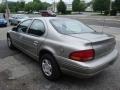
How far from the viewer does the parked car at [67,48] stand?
371 centimetres

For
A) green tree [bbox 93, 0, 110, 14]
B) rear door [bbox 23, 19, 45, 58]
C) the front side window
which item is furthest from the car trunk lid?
green tree [bbox 93, 0, 110, 14]

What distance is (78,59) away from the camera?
371 cm

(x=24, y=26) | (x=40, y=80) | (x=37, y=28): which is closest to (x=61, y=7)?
(x=24, y=26)

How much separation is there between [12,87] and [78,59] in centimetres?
165

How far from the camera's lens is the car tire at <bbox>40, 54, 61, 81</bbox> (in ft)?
13.7

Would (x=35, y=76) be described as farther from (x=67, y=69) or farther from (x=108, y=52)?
(x=108, y=52)

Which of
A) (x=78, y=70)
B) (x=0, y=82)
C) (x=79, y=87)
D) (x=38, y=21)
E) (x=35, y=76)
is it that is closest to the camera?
(x=78, y=70)

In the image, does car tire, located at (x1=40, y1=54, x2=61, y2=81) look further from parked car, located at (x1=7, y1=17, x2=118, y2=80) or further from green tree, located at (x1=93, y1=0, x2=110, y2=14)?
green tree, located at (x1=93, y1=0, x2=110, y2=14)

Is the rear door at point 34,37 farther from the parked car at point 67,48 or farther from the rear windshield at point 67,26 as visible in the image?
the rear windshield at point 67,26

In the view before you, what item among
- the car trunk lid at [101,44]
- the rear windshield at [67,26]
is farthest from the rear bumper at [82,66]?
the rear windshield at [67,26]

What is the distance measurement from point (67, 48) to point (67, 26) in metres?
1.16

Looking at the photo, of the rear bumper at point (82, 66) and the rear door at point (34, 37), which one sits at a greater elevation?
the rear door at point (34, 37)

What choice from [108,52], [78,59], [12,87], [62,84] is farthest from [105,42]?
[12,87]

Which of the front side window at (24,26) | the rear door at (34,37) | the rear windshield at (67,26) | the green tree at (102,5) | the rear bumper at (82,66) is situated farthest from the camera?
the green tree at (102,5)
